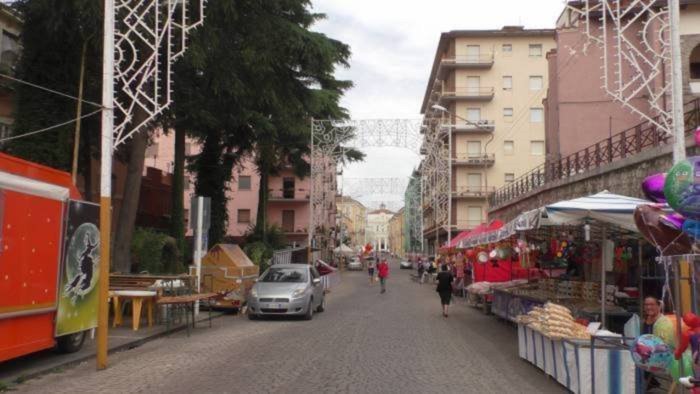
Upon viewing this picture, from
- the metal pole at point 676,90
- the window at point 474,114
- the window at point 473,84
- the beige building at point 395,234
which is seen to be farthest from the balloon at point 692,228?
the beige building at point 395,234

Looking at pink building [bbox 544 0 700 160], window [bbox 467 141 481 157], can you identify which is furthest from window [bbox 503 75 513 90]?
pink building [bbox 544 0 700 160]

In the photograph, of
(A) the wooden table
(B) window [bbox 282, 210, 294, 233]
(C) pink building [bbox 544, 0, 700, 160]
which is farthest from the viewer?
(B) window [bbox 282, 210, 294, 233]

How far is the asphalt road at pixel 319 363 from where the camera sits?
340 inches

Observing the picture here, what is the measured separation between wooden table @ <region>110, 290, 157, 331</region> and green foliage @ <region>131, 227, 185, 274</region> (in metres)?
7.12

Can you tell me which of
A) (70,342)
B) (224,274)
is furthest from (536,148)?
(70,342)

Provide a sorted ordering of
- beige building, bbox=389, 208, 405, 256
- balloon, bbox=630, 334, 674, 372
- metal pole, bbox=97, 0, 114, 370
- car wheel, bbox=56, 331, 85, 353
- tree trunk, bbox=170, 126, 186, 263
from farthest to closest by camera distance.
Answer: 1. beige building, bbox=389, 208, 405, 256
2. tree trunk, bbox=170, 126, 186, 263
3. car wheel, bbox=56, 331, 85, 353
4. metal pole, bbox=97, 0, 114, 370
5. balloon, bbox=630, 334, 674, 372

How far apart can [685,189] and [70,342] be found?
9.83 metres

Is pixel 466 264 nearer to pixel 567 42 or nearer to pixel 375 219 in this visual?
pixel 567 42

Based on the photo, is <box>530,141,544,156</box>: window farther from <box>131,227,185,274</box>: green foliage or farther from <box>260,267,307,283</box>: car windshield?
<box>260,267,307,283</box>: car windshield

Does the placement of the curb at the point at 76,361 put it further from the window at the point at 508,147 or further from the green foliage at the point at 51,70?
the window at the point at 508,147

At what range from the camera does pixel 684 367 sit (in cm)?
594

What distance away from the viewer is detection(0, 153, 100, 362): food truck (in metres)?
8.79

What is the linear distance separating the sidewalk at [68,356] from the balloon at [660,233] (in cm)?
794

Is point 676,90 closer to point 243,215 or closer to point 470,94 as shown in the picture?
point 470,94
